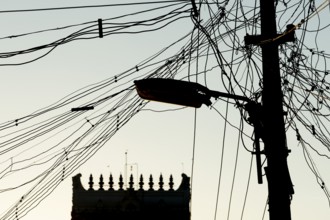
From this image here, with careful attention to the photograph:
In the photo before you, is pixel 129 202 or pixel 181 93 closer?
pixel 181 93

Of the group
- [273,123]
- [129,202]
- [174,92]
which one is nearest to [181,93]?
[174,92]

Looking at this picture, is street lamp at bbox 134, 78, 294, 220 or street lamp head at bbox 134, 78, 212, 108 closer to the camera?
street lamp at bbox 134, 78, 294, 220

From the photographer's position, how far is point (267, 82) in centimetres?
1030

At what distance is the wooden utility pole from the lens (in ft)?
31.8

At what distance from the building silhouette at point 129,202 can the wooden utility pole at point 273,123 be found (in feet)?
194

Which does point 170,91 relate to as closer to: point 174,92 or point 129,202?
point 174,92

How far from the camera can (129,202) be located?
230 ft

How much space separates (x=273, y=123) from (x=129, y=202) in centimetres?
6064

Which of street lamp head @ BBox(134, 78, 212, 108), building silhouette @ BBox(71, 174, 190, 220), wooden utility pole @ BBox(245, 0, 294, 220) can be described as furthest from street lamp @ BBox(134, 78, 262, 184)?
building silhouette @ BBox(71, 174, 190, 220)

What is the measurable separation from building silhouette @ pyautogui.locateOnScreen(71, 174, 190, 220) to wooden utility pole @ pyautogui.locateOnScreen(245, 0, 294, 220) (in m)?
59.0

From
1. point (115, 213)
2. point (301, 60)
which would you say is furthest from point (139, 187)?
point (301, 60)

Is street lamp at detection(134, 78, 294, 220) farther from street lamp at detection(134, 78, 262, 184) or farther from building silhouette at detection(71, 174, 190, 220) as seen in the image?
building silhouette at detection(71, 174, 190, 220)

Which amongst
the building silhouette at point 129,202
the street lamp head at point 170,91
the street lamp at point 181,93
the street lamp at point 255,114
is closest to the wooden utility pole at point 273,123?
the street lamp at point 255,114

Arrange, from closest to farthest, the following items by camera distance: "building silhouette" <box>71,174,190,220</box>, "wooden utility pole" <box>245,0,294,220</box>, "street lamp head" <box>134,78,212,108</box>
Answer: "wooden utility pole" <box>245,0,294,220</box> < "street lamp head" <box>134,78,212,108</box> < "building silhouette" <box>71,174,190,220</box>
